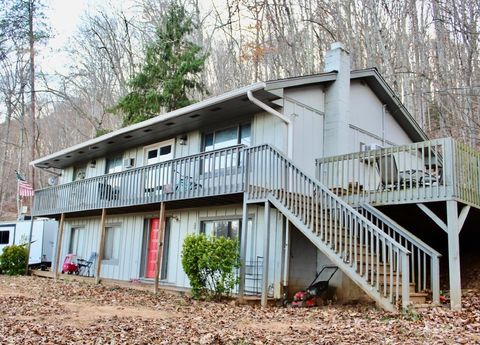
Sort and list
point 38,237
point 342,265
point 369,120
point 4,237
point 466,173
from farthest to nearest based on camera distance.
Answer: point 4,237
point 38,237
point 369,120
point 466,173
point 342,265

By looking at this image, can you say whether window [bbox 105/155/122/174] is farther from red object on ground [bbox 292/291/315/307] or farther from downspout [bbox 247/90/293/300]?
red object on ground [bbox 292/291/315/307]

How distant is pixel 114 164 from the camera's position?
18.4 m

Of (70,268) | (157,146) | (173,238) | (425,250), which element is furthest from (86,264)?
(425,250)

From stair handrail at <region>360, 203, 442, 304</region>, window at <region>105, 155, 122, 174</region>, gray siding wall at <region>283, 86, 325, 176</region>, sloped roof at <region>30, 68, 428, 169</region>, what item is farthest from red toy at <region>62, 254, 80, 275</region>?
stair handrail at <region>360, 203, 442, 304</region>

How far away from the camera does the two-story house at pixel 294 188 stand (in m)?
9.09

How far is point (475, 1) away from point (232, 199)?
30.7 feet

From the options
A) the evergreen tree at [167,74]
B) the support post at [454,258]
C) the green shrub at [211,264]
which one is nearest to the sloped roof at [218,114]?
the green shrub at [211,264]

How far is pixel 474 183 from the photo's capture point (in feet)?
32.9

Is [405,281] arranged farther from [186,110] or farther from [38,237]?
[38,237]

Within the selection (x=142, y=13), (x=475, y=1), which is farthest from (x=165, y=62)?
(x=475, y=1)

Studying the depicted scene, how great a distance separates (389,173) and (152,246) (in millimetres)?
8337

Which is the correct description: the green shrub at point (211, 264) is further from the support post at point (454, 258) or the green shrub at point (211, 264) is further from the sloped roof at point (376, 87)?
the support post at point (454, 258)

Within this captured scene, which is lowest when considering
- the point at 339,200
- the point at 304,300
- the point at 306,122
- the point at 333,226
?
the point at 304,300

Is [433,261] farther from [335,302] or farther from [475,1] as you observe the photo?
[475,1]
